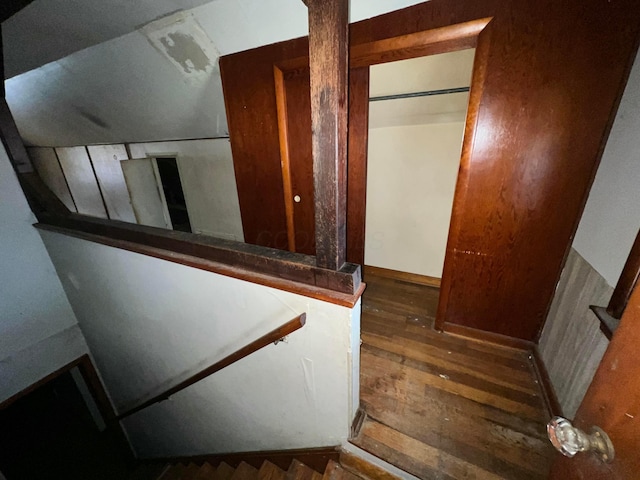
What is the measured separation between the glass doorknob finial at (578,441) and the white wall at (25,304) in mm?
3307

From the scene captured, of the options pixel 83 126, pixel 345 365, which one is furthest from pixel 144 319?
pixel 83 126

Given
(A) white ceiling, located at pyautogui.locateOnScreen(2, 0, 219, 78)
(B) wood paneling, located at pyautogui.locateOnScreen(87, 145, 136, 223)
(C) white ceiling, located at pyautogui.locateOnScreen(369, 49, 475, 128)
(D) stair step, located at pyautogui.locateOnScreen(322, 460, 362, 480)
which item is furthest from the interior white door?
(D) stair step, located at pyautogui.locateOnScreen(322, 460, 362, 480)

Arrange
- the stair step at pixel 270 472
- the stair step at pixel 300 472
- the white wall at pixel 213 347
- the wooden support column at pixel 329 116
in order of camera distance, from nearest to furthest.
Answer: the wooden support column at pixel 329 116
the white wall at pixel 213 347
the stair step at pixel 300 472
the stair step at pixel 270 472

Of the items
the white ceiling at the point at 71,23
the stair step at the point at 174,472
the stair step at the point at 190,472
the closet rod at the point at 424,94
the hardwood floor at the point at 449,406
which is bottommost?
the stair step at the point at 174,472

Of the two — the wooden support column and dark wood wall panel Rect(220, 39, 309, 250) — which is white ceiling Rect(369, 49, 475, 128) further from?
the wooden support column

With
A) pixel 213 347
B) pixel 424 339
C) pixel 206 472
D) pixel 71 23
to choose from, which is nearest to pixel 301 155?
pixel 213 347

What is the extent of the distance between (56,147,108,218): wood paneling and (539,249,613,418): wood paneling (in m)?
5.36

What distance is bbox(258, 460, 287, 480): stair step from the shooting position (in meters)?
1.44

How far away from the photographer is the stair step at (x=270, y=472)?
1439 millimetres

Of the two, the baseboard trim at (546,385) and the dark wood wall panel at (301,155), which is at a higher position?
the dark wood wall panel at (301,155)

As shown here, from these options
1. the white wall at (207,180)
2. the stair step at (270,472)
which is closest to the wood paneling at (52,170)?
the white wall at (207,180)

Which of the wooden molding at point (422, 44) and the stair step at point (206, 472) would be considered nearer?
the wooden molding at point (422, 44)

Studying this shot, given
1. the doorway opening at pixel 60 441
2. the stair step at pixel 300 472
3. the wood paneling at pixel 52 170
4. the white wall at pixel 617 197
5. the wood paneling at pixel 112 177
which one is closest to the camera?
the white wall at pixel 617 197

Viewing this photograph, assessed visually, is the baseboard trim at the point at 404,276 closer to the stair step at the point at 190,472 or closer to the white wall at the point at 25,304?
the stair step at the point at 190,472
